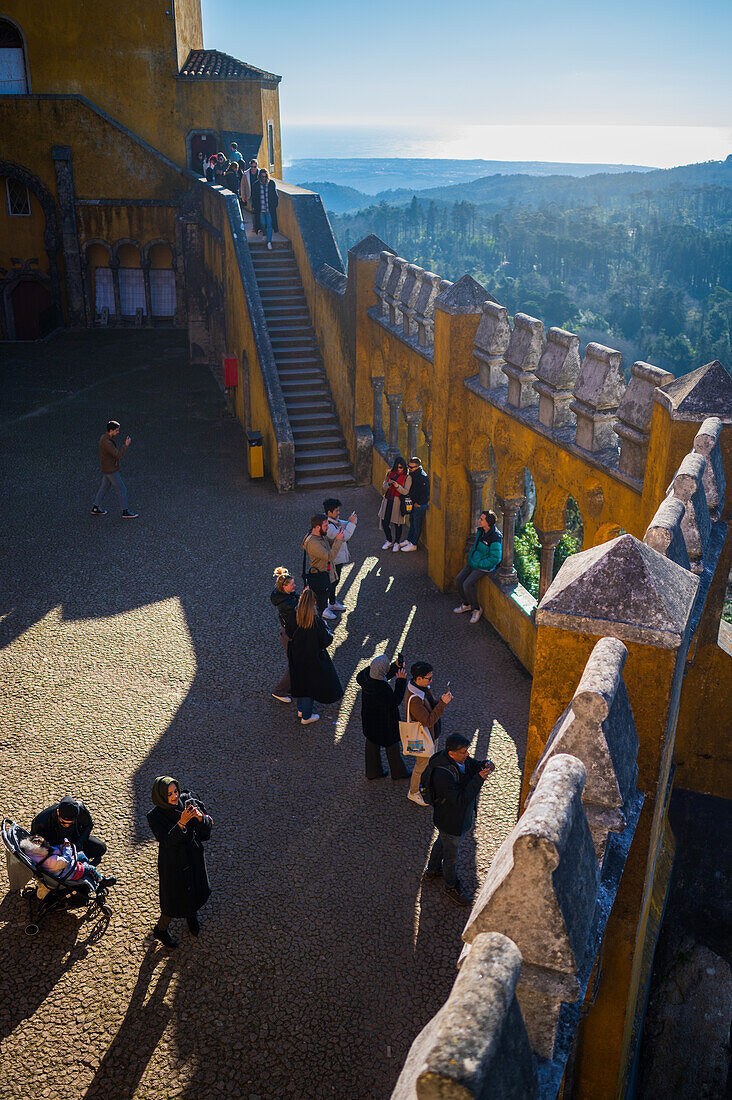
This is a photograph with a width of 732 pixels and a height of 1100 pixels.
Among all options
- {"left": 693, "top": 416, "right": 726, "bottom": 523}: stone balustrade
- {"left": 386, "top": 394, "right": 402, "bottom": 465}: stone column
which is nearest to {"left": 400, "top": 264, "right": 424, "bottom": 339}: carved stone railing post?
{"left": 386, "top": 394, "right": 402, "bottom": 465}: stone column

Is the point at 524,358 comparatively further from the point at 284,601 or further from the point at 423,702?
the point at 423,702

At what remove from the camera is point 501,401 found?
413 inches

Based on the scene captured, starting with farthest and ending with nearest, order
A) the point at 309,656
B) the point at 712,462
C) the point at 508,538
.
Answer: the point at 508,538, the point at 309,656, the point at 712,462

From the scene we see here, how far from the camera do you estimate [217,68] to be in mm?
28594

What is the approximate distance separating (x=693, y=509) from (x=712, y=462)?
1.07 m

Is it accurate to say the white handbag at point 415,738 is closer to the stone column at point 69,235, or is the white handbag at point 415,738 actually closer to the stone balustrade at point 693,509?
the stone balustrade at point 693,509

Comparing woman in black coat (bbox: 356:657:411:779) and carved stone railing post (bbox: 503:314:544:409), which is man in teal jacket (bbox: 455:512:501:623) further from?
woman in black coat (bbox: 356:657:411:779)

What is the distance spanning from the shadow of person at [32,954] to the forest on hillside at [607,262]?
88846mm

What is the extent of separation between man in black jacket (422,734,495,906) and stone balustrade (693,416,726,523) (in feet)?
7.91

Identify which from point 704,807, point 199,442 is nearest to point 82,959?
point 704,807

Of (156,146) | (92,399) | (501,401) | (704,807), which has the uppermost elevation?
(156,146)

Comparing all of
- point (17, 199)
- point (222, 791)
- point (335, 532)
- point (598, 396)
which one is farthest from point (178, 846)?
point (17, 199)

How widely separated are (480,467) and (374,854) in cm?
573

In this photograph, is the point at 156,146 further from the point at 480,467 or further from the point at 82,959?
the point at 82,959
